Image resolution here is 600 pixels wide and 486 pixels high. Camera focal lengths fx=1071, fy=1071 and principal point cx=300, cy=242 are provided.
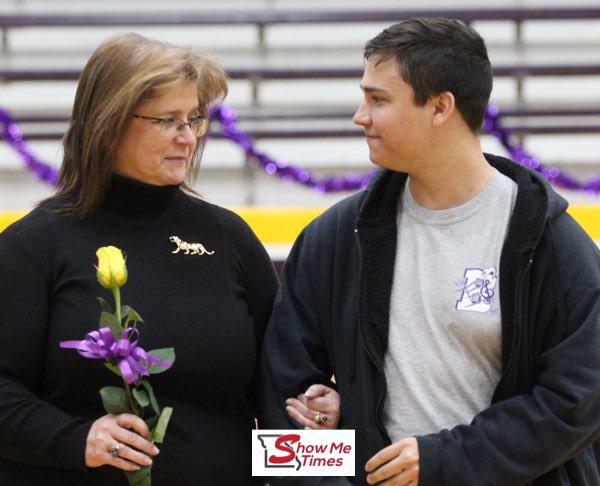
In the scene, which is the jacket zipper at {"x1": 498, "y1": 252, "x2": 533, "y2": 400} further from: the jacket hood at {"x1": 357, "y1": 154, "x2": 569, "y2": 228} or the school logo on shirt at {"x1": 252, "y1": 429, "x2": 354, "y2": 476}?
the school logo on shirt at {"x1": 252, "y1": 429, "x2": 354, "y2": 476}

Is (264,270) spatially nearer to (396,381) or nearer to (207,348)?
(207,348)

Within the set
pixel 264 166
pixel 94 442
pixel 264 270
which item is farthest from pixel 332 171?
pixel 94 442

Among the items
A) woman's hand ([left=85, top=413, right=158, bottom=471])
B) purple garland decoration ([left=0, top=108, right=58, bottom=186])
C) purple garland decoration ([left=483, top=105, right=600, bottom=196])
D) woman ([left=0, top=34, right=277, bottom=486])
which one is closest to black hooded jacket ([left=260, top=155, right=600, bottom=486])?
woman ([left=0, top=34, right=277, bottom=486])

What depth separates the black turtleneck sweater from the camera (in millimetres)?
1869

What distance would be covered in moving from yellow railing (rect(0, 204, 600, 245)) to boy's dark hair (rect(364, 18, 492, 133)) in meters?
1.94

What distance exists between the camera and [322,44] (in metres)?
6.16

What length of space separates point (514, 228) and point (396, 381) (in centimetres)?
34

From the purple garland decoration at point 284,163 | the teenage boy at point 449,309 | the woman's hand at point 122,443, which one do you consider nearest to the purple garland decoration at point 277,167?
the purple garland decoration at point 284,163

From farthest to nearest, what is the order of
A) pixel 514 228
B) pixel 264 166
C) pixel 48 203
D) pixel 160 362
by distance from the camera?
pixel 264 166 < pixel 48 203 < pixel 514 228 < pixel 160 362

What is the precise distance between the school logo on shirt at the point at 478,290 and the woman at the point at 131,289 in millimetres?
423

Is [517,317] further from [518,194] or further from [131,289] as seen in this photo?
[131,289]

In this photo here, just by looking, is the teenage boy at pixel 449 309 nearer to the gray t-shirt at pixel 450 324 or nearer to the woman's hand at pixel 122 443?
the gray t-shirt at pixel 450 324

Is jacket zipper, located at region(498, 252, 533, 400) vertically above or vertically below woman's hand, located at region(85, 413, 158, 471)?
above

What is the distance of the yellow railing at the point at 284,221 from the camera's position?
3865 mm
